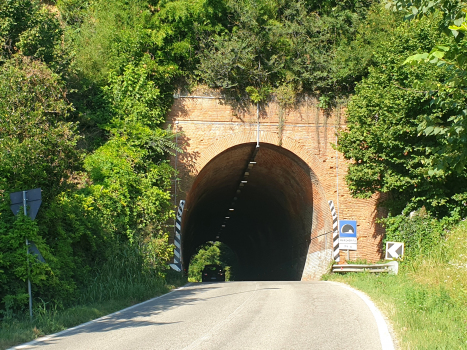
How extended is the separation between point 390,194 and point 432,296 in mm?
10207

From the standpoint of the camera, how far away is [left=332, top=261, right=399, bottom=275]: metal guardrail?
50.4ft

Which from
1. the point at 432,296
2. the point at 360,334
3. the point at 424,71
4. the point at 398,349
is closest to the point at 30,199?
the point at 360,334

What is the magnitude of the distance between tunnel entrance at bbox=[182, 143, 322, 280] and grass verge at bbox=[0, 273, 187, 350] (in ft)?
23.6

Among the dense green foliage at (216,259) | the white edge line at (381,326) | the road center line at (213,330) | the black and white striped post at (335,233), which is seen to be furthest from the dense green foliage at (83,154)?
the dense green foliage at (216,259)

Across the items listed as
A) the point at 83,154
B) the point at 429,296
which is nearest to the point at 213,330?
the point at 429,296

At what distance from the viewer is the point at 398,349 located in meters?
6.73

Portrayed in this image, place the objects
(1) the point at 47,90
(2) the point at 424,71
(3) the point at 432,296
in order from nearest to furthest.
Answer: (3) the point at 432,296, (1) the point at 47,90, (2) the point at 424,71

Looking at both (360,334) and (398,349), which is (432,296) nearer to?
(360,334)

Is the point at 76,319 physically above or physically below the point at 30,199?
below

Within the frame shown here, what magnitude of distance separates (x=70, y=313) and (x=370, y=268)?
10.8 m

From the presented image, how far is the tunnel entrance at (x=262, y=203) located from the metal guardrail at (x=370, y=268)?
4.09 m

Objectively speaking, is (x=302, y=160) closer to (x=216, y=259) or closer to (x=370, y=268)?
(x=370, y=268)

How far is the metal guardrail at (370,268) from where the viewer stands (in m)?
15.3

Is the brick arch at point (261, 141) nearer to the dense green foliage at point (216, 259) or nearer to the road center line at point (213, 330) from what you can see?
the road center line at point (213, 330)
